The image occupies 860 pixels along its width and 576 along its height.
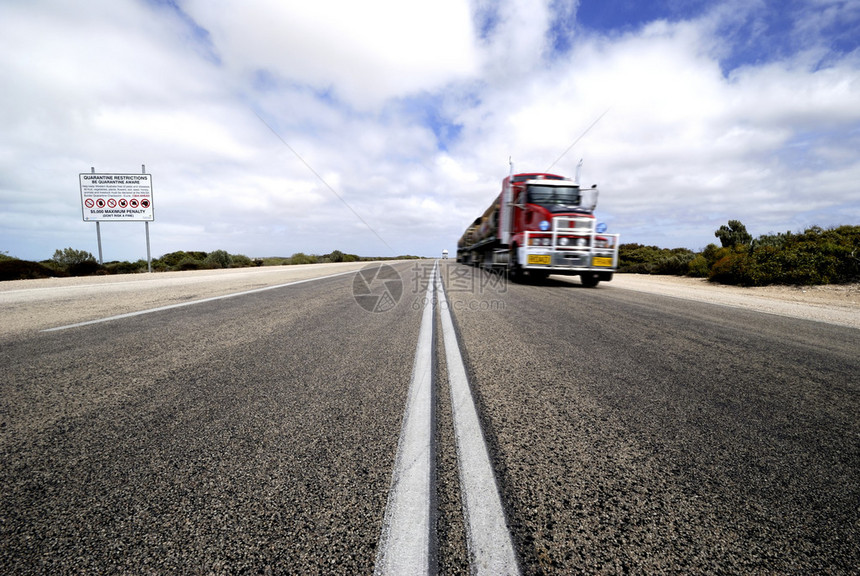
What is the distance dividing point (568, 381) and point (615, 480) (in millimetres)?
1128

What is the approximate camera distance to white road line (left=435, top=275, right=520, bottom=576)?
998 millimetres

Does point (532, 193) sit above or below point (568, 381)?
above

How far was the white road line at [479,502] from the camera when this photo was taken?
100 centimetres

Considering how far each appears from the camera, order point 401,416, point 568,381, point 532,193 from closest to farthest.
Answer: point 401,416, point 568,381, point 532,193

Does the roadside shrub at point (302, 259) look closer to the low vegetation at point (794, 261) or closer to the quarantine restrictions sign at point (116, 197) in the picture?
the quarantine restrictions sign at point (116, 197)

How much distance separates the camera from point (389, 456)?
1.53 metres

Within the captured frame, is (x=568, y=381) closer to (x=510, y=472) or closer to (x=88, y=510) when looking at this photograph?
(x=510, y=472)

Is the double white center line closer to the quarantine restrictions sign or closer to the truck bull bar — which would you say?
the truck bull bar

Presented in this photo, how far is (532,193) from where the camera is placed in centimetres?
1159

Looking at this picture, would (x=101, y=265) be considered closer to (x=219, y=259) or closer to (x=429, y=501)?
(x=219, y=259)

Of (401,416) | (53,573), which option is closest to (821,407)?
(401,416)

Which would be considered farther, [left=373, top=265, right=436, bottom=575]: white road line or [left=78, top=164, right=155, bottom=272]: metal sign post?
[left=78, top=164, right=155, bottom=272]: metal sign post

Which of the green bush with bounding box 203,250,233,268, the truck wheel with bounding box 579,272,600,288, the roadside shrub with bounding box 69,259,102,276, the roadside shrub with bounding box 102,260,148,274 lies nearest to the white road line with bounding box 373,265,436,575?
the truck wheel with bounding box 579,272,600,288

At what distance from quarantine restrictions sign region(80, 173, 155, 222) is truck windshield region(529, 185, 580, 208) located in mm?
23964
